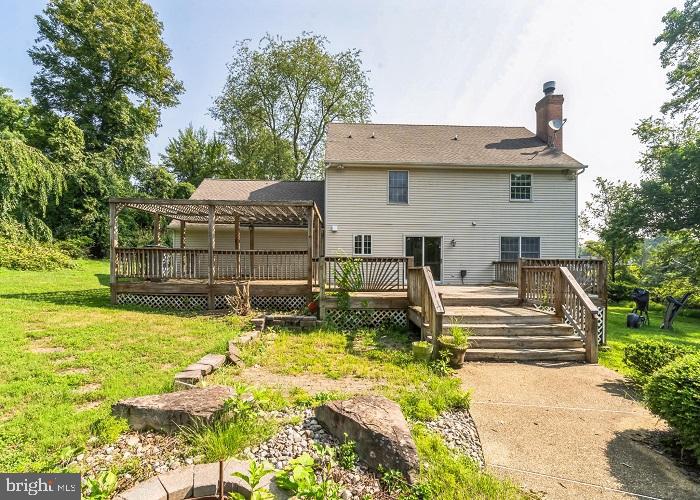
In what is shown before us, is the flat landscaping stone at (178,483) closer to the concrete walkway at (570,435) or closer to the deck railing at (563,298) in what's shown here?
the concrete walkway at (570,435)

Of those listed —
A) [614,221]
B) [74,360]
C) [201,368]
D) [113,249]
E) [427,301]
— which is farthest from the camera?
[614,221]

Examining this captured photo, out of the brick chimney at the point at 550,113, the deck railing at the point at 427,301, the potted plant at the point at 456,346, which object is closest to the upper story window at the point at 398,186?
the deck railing at the point at 427,301

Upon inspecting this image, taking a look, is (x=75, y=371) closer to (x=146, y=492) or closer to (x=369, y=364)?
(x=146, y=492)

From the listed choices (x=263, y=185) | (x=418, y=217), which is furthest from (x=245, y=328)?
(x=263, y=185)

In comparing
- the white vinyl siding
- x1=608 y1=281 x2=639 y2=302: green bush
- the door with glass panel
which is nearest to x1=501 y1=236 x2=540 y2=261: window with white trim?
the white vinyl siding

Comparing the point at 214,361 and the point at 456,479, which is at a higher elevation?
the point at 214,361

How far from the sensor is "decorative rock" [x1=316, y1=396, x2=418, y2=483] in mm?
2432

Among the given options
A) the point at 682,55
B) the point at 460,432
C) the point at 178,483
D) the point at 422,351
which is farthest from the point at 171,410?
the point at 682,55

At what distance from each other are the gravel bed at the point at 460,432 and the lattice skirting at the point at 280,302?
261 inches

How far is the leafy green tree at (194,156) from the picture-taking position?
28.3 meters

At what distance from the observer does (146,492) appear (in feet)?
6.79

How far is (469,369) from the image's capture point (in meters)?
5.11

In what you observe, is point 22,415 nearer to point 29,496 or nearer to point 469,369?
point 29,496

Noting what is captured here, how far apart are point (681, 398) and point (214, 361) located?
523cm
